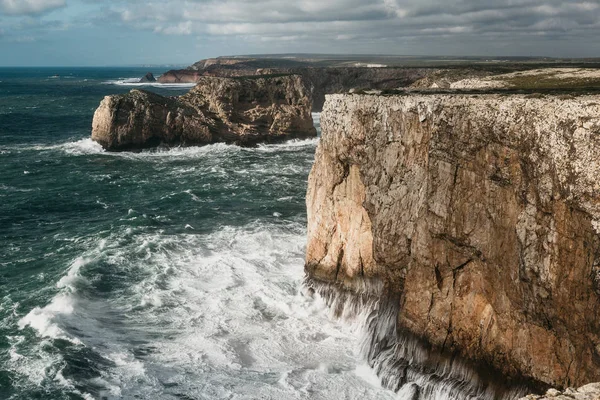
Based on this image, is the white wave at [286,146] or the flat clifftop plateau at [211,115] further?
the white wave at [286,146]

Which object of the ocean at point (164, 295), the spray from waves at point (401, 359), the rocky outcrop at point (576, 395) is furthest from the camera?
the ocean at point (164, 295)

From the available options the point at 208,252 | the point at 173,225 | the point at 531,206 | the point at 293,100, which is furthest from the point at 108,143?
the point at 531,206

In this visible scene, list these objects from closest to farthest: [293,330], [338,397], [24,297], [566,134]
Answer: [566,134] < [338,397] < [293,330] < [24,297]

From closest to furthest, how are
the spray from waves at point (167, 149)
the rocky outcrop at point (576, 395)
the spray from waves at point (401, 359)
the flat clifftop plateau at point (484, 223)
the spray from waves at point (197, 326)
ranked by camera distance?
the rocky outcrop at point (576, 395), the flat clifftop plateau at point (484, 223), the spray from waves at point (401, 359), the spray from waves at point (197, 326), the spray from waves at point (167, 149)

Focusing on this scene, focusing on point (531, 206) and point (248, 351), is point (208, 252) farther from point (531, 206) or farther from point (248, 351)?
point (531, 206)

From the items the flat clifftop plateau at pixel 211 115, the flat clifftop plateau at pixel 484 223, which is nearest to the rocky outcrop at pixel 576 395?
the flat clifftop plateau at pixel 484 223

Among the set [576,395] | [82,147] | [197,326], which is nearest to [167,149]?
[82,147]

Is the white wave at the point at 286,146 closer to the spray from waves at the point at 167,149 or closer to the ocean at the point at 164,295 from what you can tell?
the spray from waves at the point at 167,149
